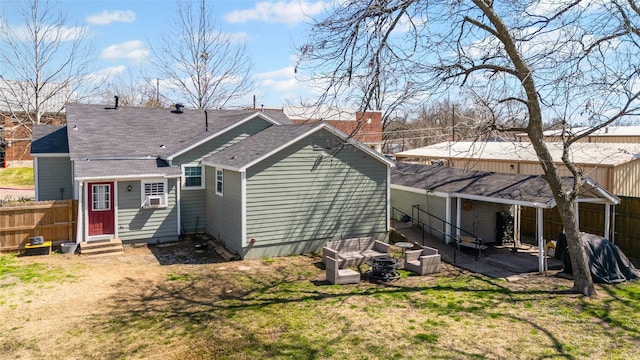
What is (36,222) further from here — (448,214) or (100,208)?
(448,214)

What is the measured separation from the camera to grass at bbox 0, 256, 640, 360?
762 cm

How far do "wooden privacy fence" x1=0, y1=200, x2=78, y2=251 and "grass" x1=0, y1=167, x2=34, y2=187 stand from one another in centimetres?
2037

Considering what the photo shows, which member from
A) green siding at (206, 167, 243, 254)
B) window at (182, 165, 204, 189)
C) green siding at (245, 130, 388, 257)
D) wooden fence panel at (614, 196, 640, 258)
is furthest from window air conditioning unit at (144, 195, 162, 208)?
wooden fence panel at (614, 196, 640, 258)

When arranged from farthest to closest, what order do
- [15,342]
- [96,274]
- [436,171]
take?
[436,171] → [96,274] → [15,342]

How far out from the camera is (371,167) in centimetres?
1576

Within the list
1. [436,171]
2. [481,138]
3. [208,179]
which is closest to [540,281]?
[481,138]

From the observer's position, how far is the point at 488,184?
1570cm

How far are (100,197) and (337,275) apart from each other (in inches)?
342

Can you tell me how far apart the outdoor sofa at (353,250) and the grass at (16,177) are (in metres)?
27.4

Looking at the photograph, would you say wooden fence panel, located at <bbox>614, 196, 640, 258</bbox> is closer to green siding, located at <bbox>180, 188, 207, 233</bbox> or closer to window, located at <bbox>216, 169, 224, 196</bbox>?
window, located at <bbox>216, 169, 224, 196</bbox>

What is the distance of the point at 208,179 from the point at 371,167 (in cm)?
598

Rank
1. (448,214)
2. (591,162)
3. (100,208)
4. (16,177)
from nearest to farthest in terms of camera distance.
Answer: (100,208), (448,214), (591,162), (16,177)

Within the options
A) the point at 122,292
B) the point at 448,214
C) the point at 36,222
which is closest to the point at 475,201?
the point at 448,214

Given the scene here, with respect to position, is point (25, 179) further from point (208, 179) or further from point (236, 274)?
point (236, 274)
